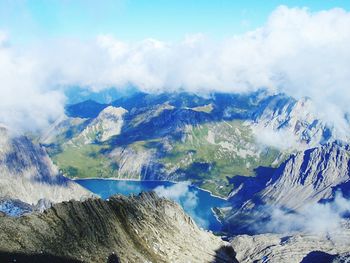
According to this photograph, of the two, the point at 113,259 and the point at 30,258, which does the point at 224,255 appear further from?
the point at 30,258

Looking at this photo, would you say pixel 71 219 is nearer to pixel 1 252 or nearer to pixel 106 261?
pixel 106 261

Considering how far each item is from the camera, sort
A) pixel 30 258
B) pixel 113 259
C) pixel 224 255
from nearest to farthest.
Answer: pixel 30 258 < pixel 113 259 < pixel 224 255

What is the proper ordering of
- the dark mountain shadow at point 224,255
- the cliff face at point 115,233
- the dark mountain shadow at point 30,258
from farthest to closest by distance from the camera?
the dark mountain shadow at point 224,255 < the cliff face at point 115,233 < the dark mountain shadow at point 30,258

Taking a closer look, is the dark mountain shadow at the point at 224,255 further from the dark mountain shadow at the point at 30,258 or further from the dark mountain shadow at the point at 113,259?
the dark mountain shadow at the point at 30,258

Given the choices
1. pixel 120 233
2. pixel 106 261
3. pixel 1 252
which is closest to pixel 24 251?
pixel 1 252

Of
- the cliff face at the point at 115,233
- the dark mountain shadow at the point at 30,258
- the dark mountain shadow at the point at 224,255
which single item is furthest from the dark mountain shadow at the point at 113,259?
the dark mountain shadow at the point at 224,255

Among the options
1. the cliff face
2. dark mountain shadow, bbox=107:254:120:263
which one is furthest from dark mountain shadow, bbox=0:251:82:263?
dark mountain shadow, bbox=107:254:120:263

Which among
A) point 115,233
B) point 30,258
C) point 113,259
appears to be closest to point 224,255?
point 115,233
